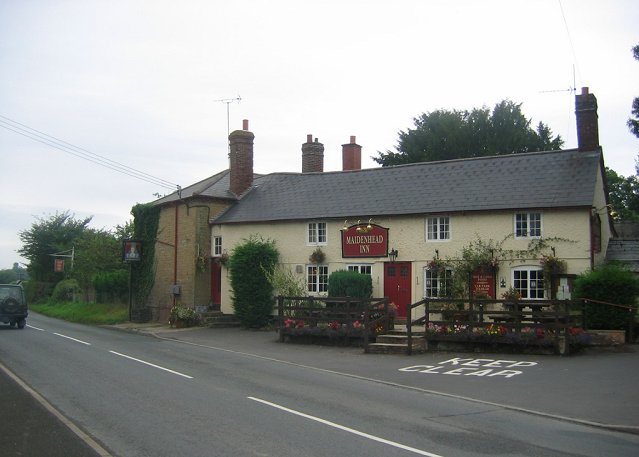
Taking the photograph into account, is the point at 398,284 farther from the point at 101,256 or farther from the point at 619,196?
the point at 619,196

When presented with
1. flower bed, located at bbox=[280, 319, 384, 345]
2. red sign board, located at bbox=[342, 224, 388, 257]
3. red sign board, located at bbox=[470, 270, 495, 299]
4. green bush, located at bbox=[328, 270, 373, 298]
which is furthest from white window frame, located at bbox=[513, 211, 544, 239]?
flower bed, located at bbox=[280, 319, 384, 345]

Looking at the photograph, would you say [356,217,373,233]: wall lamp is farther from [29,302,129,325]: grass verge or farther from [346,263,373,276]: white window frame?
[29,302,129,325]: grass verge

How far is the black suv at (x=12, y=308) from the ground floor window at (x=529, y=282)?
2151 cm

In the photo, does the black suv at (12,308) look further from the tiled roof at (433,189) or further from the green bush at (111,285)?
the tiled roof at (433,189)

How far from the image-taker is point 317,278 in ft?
92.0

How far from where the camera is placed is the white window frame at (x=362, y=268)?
26484mm

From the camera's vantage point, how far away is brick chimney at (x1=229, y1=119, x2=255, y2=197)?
108 feet

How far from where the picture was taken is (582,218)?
21891 mm

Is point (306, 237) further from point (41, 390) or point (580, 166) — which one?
point (41, 390)

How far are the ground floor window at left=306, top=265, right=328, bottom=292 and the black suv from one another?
13068mm

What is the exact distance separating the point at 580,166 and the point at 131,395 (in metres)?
18.9

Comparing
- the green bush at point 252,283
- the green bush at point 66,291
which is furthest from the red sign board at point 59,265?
the green bush at point 252,283

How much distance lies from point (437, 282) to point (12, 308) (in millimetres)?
18879

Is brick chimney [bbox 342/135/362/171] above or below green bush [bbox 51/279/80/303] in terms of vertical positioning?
above
